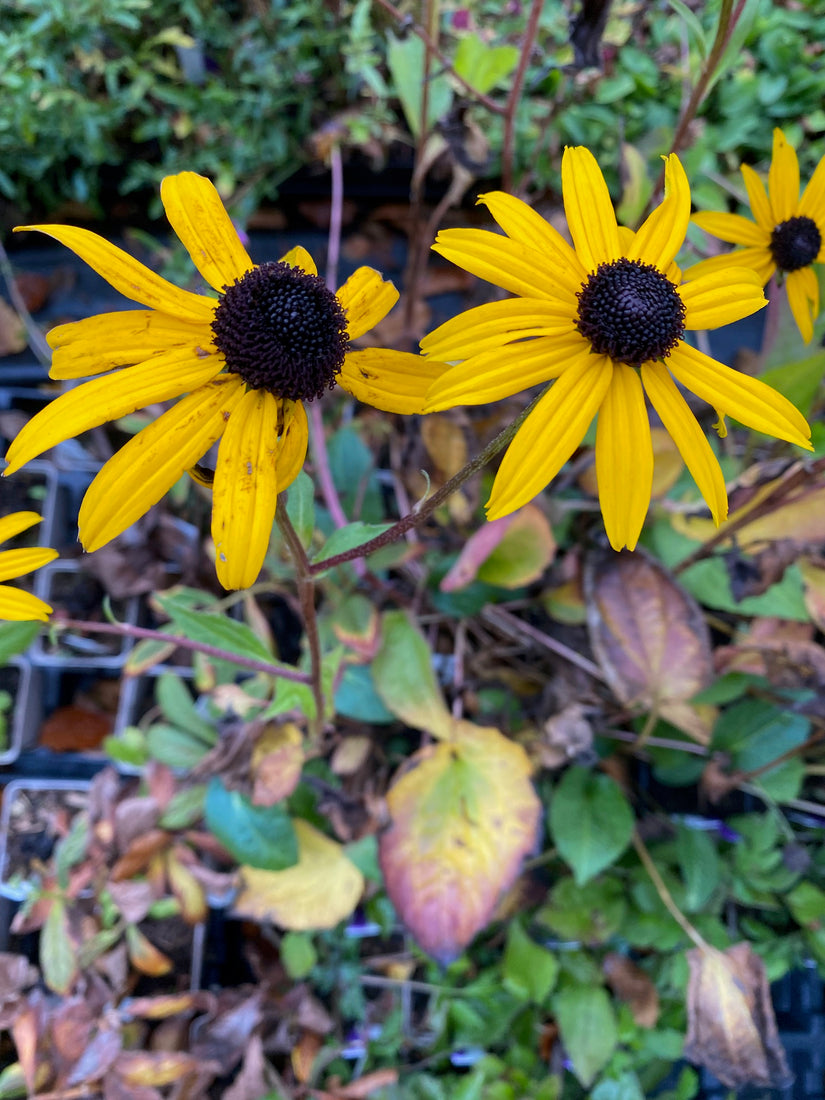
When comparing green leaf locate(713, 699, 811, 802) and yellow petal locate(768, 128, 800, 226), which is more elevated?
yellow petal locate(768, 128, 800, 226)

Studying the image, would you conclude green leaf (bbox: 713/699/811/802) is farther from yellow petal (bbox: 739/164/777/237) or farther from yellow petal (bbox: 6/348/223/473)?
yellow petal (bbox: 6/348/223/473)

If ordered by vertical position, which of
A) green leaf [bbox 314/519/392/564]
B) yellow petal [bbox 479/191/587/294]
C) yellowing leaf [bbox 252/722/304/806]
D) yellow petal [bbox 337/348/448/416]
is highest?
yellow petal [bbox 479/191/587/294]

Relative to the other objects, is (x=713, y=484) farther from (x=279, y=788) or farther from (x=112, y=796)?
(x=112, y=796)

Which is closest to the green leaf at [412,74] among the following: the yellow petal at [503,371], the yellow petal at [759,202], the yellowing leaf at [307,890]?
the yellow petal at [759,202]

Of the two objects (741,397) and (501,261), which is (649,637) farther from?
(501,261)

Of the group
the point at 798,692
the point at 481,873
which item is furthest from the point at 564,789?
the point at 798,692

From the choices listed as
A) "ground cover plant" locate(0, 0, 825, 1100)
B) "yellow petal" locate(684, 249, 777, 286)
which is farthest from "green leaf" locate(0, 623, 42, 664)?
"yellow petal" locate(684, 249, 777, 286)

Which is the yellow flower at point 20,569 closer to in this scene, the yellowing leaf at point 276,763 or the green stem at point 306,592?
the green stem at point 306,592
